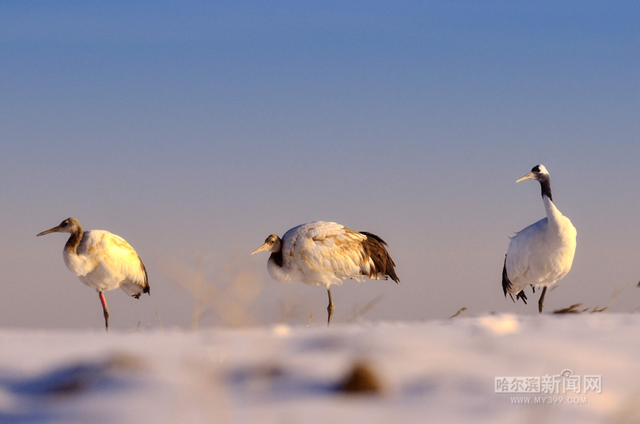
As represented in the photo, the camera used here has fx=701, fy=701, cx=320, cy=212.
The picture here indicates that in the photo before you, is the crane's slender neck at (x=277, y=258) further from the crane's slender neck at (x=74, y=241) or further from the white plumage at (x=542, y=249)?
the white plumage at (x=542, y=249)

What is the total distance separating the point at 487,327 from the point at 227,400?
6.14 ft

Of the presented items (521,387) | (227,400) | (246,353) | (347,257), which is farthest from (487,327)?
(347,257)

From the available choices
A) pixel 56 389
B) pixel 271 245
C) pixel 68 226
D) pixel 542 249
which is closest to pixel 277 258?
pixel 271 245

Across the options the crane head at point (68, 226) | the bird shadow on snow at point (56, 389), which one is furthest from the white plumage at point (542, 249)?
the bird shadow on snow at point (56, 389)

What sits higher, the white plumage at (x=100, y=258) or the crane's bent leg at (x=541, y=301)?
the white plumage at (x=100, y=258)

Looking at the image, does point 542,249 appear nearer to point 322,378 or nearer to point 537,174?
point 537,174

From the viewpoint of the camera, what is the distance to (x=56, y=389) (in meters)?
3.18

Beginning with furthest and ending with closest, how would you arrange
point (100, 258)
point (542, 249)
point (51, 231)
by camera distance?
1. point (51, 231)
2. point (100, 258)
3. point (542, 249)

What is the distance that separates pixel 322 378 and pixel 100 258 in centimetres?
922

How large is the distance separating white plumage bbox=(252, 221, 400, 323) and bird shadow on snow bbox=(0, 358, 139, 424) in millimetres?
7473

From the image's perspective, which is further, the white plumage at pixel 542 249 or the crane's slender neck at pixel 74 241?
the crane's slender neck at pixel 74 241

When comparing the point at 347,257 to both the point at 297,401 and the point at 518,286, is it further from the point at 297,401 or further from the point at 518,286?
the point at 297,401

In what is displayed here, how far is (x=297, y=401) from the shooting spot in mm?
2975

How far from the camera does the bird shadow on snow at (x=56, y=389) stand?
2.95 metres
